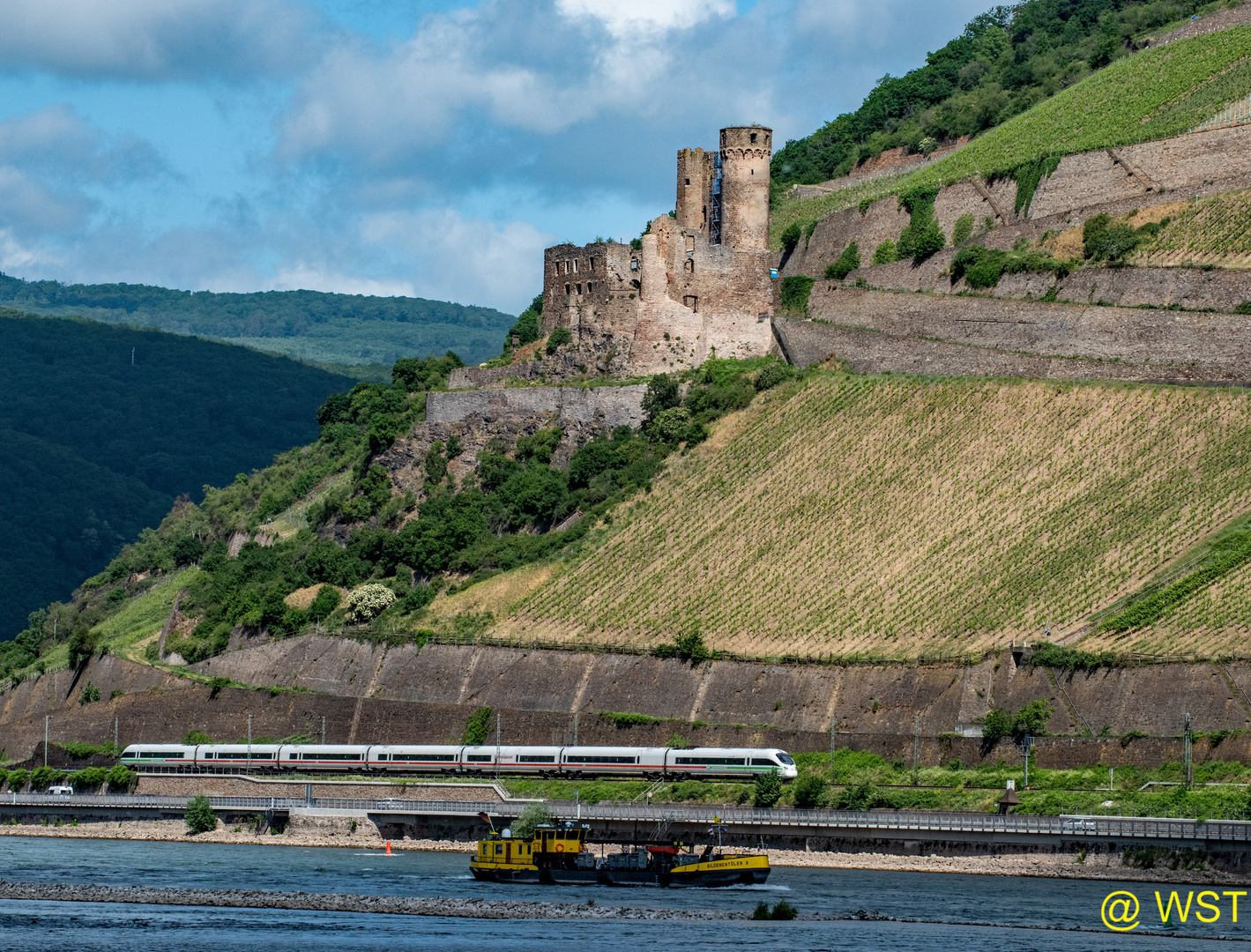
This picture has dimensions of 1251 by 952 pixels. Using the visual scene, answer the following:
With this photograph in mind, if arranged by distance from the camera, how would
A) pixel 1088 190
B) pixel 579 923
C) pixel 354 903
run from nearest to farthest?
1. pixel 579 923
2. pixel 354 903
3. pixel 1088 190

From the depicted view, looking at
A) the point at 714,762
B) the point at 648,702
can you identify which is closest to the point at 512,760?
the point at 648,702

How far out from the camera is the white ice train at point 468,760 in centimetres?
6712

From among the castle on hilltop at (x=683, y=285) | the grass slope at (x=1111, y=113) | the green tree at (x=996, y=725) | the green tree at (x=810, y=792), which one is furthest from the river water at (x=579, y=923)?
the grass slope at (x=1111, y=113)

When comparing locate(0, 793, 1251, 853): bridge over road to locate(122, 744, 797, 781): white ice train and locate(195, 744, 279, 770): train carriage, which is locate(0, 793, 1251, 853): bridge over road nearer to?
locate(122, 744, 797, 781): white ice train

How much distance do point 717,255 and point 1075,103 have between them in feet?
68.9

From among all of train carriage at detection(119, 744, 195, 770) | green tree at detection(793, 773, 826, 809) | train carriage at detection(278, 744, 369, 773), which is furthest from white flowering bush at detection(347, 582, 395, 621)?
green tree at detection(793, 773, 826, 809)

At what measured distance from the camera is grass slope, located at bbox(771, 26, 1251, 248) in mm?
89938

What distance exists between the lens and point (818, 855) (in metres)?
61.8

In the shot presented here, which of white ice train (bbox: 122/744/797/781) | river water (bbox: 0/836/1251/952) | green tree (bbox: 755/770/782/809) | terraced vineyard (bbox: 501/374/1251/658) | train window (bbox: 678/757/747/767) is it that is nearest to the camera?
river water (bbox: 0/836/1251/952)

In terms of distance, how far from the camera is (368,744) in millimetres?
75750

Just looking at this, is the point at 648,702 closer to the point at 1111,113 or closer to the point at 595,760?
the point at 595,760

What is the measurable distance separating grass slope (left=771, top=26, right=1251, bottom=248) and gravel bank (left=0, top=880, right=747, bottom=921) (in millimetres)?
47448

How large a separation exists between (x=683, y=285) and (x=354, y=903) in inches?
1693

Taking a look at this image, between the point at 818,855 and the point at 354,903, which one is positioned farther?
the point at 818,855
